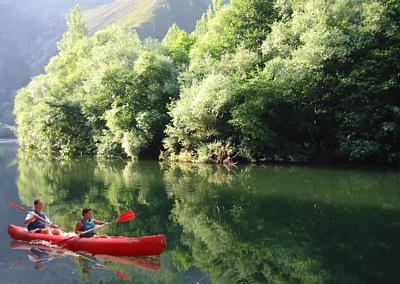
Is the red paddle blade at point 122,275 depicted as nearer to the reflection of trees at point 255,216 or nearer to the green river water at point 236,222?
the green river water at point 236,222

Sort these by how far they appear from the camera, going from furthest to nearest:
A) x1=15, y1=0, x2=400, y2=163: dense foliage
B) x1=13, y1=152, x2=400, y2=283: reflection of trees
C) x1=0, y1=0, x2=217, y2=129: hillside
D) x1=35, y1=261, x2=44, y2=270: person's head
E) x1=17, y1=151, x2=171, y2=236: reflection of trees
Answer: x1=0, y1=0, x2=217, y2=129: hillside → x1=15, y1=0, x2=400, y2=163: dense foliage → x1=17, y1=151, x2=171, y2=236: reflection of trees → x1=35, y1=261, x2=44, y2=270: person's head → x1=13, y1=152, x2=400, y2=283: reflection of trees

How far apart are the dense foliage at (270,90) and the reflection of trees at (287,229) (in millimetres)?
7622

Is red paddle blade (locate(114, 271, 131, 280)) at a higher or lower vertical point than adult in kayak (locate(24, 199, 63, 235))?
lower

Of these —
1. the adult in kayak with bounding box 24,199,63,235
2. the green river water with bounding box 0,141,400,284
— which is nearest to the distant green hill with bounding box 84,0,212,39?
the green river water with bounding box 0,141,400,284

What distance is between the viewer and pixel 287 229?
11.1 metres

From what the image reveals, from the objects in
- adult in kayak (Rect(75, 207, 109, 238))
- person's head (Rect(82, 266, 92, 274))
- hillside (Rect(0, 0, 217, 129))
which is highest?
hillside (Rect(0, 0, 217, 129))

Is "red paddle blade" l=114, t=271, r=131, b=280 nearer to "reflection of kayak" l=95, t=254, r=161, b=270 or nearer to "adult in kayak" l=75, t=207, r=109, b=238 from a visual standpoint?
"reflection of kayak" l=95, t=254, r=161, b=270

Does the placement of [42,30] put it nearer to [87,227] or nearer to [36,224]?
[36,224]

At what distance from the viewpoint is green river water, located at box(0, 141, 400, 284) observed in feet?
25.7

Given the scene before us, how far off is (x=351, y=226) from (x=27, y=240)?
8.94m

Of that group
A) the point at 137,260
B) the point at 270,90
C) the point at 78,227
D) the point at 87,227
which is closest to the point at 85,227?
the point at 87,227

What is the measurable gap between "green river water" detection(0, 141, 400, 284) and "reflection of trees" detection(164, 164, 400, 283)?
31 mm

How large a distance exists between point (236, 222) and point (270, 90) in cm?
1642

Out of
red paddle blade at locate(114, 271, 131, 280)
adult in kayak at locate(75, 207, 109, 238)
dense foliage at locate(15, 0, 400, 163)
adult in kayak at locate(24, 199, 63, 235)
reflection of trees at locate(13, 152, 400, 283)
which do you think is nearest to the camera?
red paddle blade at locate(114, 271, 131, 280)
